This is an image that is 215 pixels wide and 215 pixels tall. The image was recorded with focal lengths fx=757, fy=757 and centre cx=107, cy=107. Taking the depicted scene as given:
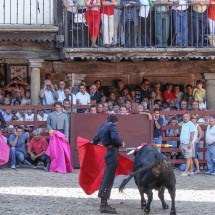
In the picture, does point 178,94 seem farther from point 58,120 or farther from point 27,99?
point 27,99

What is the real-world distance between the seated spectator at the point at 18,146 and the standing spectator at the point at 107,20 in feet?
10.9

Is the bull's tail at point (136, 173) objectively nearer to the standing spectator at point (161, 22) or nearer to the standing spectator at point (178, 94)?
the standing spectator at point (161, 22)

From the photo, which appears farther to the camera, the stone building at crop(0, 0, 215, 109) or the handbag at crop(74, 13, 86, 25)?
the handbag at crop(74, 13, 86, 25)

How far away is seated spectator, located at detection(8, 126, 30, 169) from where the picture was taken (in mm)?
17422

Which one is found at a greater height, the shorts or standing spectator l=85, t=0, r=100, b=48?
standing spectator l=85, t=0, r=100, b=48

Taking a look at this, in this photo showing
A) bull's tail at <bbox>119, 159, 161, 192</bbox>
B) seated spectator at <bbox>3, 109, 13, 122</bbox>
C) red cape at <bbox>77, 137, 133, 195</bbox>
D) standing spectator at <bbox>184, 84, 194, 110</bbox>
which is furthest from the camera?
standing spectator at <bbox>184, 84, 194, 110</bbox>

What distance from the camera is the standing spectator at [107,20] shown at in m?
18.9

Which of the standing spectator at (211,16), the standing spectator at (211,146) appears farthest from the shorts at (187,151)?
the standing spectator at (211,16)

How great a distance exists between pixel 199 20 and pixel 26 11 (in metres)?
4.49

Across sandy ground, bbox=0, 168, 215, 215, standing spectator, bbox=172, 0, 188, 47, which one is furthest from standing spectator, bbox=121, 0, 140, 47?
sandy ground, bbox=0, 168, 215, 215

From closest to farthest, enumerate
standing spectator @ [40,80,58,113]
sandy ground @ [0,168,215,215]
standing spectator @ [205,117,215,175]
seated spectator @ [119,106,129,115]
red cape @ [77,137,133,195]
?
sandy ground @ [0,168,215,215] < red cape @ [77,137,133,195] < standing spectator @ [205,117,215,175] < seated spectator @ [119,106,129,115] < standing spectator @ [40,80,58,113]

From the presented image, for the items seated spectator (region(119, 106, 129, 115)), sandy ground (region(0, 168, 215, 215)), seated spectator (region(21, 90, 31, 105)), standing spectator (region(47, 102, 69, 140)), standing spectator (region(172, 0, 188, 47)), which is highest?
standing spectator (region(172, 0, 188, 47))

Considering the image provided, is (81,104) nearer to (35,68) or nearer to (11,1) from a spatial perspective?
(35,68)

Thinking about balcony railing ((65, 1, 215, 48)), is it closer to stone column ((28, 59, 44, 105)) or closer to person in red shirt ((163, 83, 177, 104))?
stone column ((28, 59, 44, 105))
